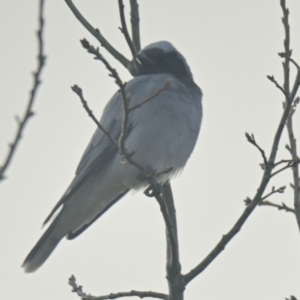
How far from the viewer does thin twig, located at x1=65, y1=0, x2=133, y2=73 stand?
7.62 metres

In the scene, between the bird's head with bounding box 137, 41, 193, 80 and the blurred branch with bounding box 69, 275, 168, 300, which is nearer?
the blurred branch with bounding box 69, 275, 168, 300

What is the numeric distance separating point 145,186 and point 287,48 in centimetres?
324

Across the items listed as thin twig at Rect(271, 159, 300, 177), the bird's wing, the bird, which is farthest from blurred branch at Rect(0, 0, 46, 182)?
the bird's wing

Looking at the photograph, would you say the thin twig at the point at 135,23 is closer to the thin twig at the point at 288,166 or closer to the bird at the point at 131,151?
the bird at the point at 131,151

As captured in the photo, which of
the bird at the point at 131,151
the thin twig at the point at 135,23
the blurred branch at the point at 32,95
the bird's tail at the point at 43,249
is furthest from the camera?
the thin twig at the point at 135,23

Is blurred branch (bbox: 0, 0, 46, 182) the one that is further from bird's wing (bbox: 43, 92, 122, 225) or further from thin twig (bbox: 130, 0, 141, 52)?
thin twig (bbox: 130, 0, 141, 52)

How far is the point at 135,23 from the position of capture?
8.00m

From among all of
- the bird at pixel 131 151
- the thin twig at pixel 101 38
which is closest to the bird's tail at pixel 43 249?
the bird at pixel 131 151

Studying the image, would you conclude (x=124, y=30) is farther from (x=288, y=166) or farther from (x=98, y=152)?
(x=288, y=166)

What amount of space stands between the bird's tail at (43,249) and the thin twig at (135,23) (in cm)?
234

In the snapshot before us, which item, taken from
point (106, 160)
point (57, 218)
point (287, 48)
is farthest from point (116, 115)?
point (287, 48)

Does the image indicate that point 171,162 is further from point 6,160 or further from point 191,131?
point 6,160

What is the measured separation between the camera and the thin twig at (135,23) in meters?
8.00

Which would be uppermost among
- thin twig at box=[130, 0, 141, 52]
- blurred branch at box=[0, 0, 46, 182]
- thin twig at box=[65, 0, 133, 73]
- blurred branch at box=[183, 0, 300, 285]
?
thin twig at box=[130, 0, 141, 52]
